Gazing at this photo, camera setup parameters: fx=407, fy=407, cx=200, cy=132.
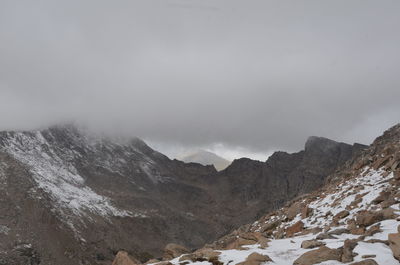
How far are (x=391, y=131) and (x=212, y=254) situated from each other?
79166mm

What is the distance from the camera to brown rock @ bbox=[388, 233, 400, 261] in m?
16.5

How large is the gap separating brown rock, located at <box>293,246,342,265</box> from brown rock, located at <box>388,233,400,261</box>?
2.18 metres

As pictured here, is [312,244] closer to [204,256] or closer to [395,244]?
[395,244]

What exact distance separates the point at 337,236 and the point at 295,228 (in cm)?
1147

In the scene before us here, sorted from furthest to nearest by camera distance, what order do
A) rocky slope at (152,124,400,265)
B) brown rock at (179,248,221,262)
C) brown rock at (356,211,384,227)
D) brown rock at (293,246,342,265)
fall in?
brown rock at (356,211,384,227)
brown rock at (179,248,221,262)
brown rock at (293,246,342,265)
rocky slope at (152,124,400,265)

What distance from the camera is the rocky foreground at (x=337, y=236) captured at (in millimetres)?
17906

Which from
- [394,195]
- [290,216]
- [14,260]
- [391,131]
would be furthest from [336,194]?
[14,260]

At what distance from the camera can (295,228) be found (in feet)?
111

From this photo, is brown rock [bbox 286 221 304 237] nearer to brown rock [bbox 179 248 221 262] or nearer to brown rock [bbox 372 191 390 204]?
brown rock [bbox 372 191 390 204]

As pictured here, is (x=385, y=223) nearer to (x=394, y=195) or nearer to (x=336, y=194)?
(x=394, y=195)

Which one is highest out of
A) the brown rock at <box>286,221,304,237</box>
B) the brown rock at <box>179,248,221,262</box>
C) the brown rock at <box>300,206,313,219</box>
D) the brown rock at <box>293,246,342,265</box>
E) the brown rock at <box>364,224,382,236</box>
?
the brown rock at <box>300,206,313,219</box>

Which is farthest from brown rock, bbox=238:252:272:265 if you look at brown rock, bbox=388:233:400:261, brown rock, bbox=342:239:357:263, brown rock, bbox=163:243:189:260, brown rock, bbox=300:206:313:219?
brown rock, bbox=300:206:313:219

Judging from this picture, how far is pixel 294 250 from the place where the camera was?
21125 millimetres

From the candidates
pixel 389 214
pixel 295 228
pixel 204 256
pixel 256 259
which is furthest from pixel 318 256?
pixel 295 228
